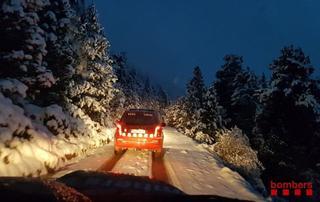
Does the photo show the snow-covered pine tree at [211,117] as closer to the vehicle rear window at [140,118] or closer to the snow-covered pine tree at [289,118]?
the snow-covered pine tree at [289,118]

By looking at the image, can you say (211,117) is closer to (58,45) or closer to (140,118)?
(140,118)

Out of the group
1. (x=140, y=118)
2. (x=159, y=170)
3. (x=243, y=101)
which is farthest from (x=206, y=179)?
(x=243, y=101)

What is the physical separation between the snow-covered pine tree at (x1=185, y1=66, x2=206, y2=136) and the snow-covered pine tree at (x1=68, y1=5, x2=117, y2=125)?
18.4 meters

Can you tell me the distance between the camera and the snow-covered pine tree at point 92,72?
2592 cm

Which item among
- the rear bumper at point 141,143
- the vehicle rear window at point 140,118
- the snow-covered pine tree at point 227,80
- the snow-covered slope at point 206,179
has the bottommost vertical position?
the snow-covered slope at point 206,179

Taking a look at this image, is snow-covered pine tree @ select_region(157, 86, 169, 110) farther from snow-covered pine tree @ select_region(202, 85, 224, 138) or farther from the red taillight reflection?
the red taillight reflection

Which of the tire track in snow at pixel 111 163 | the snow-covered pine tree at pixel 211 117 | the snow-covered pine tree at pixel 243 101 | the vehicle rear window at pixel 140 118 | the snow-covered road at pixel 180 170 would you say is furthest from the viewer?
the snow-covered pine tree at pixel 243 101

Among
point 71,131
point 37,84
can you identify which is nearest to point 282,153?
point 71,131

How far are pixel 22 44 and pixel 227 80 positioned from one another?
4157 cm

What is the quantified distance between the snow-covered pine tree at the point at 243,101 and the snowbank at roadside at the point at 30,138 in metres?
34.1

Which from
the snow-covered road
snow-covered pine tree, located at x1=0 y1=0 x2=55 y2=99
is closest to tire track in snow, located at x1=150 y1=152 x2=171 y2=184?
the snow-covered road

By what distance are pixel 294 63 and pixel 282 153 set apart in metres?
7.17

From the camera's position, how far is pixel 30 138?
1341 cm

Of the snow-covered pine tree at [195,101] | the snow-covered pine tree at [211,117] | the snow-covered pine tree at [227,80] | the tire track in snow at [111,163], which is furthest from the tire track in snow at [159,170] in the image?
the snow-covered pine tree at [227,80]
